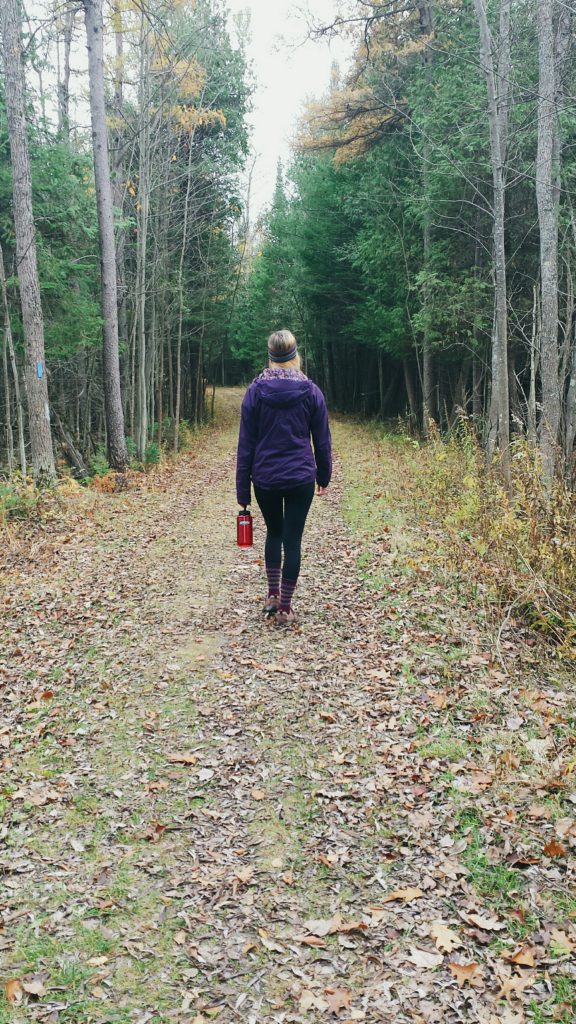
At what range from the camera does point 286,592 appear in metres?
6.07

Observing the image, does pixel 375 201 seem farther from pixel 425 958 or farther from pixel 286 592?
pixel 425 958

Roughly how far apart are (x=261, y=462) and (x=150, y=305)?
15747 mm

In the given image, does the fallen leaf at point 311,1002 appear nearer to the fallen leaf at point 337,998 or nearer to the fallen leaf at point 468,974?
the fallen leaf at point 337,998

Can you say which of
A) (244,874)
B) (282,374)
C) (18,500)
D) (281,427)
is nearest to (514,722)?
(244,874)

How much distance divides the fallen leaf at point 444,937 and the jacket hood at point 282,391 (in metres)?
3.87

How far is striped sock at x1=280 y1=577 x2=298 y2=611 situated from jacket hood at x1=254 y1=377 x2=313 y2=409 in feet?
5.18

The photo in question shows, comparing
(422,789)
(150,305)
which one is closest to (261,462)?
(422,789)

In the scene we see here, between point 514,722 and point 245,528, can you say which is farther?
point 245,528

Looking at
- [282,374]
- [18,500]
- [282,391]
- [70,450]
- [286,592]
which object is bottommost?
[286,592]

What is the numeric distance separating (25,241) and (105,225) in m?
2.56

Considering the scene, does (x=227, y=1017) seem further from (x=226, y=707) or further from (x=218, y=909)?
(x=226, y=707)

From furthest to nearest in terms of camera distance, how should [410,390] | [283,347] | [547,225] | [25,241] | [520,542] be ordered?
[410,390]
[25,241]
[547,225]
[520,542]
[283,347]

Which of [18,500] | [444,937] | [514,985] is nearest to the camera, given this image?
[514,985]

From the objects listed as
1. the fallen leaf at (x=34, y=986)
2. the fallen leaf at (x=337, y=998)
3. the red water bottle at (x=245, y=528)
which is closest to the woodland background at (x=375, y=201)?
the red water bottle at (x=245, y=528)
